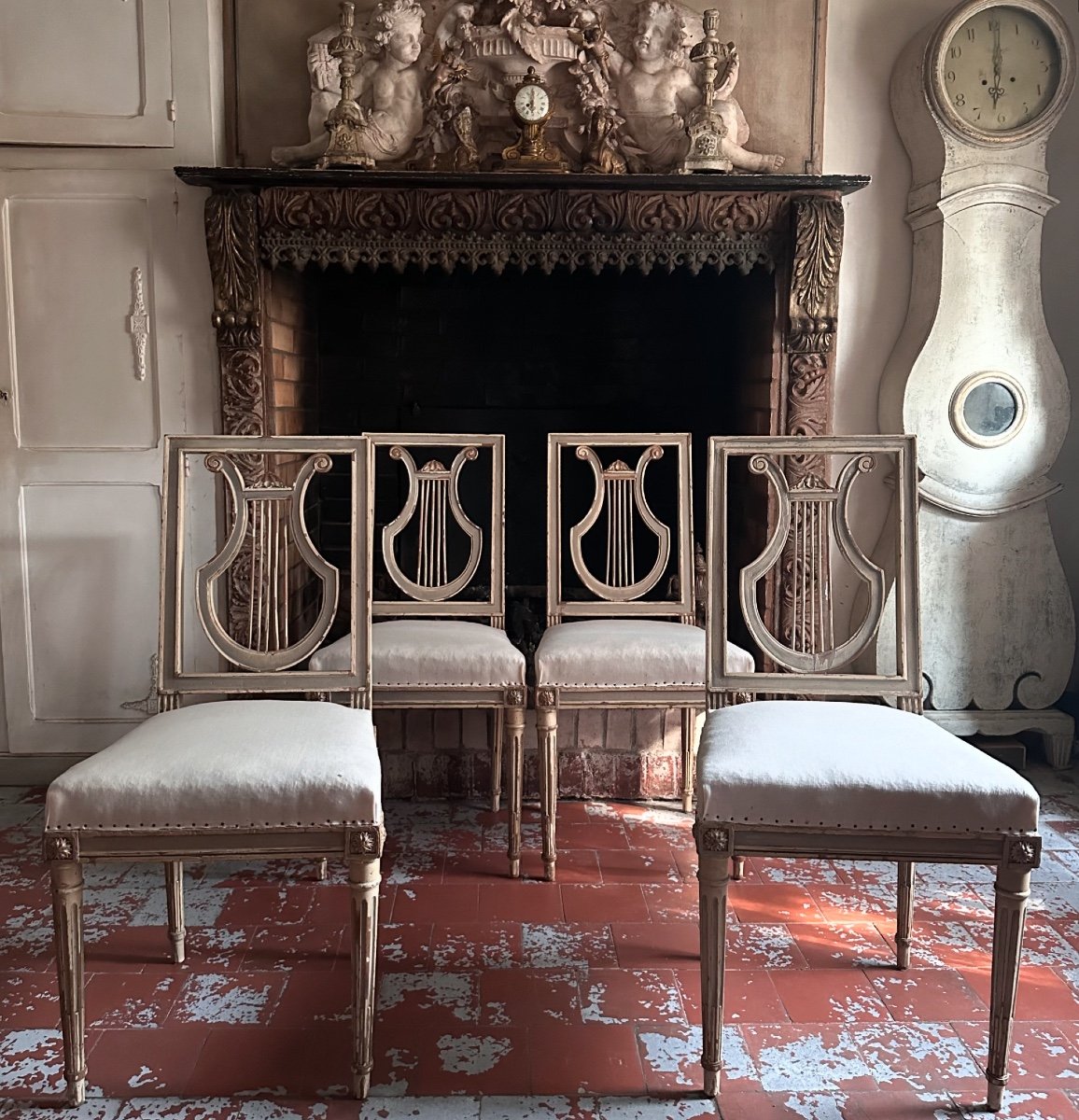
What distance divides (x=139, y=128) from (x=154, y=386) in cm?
68

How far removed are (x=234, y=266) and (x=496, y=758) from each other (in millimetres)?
1494

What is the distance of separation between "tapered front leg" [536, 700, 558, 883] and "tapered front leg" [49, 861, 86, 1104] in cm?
107

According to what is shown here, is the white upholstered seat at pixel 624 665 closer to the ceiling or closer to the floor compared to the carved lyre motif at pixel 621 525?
closer to the floor

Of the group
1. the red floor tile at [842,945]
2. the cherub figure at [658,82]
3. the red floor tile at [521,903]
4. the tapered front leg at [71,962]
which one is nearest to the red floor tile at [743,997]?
the red floor tile at [842,945]

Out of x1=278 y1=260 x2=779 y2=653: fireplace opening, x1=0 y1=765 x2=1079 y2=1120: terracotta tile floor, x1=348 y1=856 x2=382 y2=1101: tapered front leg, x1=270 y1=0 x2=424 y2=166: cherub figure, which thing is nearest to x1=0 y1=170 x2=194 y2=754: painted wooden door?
x1=270 y1=0 x2=424 y2=166: cherub figure

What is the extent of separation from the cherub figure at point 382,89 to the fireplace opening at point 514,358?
2.35 ft

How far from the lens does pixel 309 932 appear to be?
215 cm

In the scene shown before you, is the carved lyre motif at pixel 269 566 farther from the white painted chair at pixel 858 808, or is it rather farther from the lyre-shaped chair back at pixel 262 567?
the white painted chair at pixel 858 808

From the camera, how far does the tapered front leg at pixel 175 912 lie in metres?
2.01

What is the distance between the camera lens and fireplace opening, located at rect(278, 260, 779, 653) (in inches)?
142

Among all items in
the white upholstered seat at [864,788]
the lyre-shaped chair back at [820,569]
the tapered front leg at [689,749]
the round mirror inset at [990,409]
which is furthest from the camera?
the round mirror inset at [990,409]

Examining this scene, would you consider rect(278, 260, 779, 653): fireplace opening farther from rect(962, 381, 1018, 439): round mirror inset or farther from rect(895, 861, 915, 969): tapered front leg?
rect(895, 861, 915, 969): tapered front leg

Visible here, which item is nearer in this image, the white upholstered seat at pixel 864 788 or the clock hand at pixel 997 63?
the white upholstered seat at pixel 864 788

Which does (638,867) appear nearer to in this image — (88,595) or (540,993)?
(540,993)
